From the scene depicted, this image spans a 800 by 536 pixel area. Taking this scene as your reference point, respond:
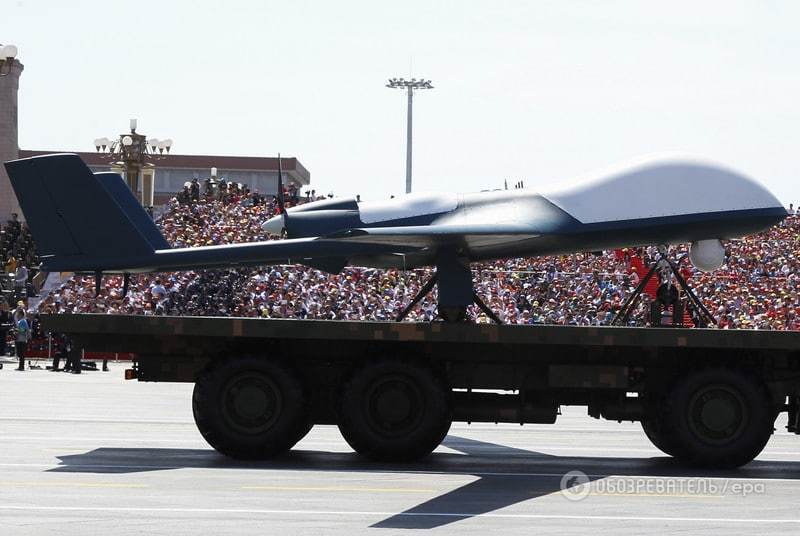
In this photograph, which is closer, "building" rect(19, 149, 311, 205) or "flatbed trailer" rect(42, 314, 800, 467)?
"flatbed trailer" rect(42, 314, 800, 467)

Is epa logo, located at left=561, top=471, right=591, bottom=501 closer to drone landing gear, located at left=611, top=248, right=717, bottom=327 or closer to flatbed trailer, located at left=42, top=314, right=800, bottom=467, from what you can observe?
flatbed trailer, located at left=42, top=314, right=800, bottom=467

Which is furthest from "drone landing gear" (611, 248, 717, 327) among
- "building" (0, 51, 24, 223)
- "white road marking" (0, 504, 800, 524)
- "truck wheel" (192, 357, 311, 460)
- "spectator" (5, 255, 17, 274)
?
"building" (0, 51, 24, 223)

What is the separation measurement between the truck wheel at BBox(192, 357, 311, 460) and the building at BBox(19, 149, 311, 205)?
3029 inches

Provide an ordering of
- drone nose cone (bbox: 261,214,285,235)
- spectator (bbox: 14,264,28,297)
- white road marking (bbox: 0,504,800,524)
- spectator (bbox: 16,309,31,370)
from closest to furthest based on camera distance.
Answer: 1. white road marking (bbox: 0,504,800,524)
2. drone nose cone (bbox: 261,214,285,235)
3. spectator (bbox: 16,309,31,370)
4. spectator (bbox: 14,264,28,297)

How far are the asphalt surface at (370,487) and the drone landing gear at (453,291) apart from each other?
1759 mm

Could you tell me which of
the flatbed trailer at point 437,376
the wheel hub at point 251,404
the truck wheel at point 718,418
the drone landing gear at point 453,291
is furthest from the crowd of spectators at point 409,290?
the truck wheel at point 718,418

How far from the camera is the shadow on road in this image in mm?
12492

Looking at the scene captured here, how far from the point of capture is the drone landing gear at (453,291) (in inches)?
655

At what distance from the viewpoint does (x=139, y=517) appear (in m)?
10.5

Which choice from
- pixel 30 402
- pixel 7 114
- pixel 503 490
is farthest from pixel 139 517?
pixel 7 114

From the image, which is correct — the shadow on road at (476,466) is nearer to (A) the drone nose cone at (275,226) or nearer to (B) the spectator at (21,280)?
(A) the drone nose cone at (275,226)

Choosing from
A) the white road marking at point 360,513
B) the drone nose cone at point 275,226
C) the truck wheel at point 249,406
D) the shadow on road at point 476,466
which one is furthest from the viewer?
the drone nose cone at point 275,226

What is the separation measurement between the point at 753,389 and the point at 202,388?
5.92 metres

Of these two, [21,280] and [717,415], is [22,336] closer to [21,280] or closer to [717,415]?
[21,280]
